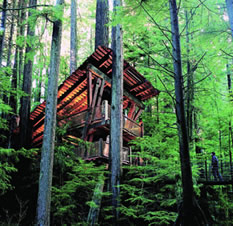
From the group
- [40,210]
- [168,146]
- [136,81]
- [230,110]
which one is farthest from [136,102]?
[40,210]

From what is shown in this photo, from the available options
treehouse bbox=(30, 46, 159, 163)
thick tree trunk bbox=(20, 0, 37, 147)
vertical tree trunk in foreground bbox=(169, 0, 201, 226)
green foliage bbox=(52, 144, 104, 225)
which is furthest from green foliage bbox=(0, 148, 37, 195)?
vertical tree trunk in foreground bbox=(169, 0, 201, 226)

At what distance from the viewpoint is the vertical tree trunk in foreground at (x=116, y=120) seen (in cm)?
973

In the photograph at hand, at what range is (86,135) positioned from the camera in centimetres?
1544

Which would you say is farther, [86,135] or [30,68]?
[86,135]

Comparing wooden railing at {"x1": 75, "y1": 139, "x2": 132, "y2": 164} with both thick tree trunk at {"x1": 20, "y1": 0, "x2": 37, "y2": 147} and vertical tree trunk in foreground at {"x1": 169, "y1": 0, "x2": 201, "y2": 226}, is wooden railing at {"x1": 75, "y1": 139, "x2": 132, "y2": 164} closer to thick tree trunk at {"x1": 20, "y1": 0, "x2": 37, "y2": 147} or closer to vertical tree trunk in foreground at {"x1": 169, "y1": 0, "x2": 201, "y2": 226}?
thick tree trunk at {"x1": 20, "y1": 0, "x2": 37, "y2": 147}

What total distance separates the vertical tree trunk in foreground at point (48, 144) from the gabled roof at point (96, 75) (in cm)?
493

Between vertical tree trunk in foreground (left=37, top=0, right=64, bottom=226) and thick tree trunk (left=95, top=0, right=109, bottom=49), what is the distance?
934cm

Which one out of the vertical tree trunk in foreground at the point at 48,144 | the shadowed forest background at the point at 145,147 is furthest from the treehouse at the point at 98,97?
the vertical tree trunk in foreground at the point at 48,144

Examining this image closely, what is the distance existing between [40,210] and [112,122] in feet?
16.0

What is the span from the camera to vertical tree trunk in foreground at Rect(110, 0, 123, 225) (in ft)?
31.9

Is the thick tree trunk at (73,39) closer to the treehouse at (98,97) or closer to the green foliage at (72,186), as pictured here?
the treehouse at (98,97)

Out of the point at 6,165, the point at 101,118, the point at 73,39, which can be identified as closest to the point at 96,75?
the point at 101,118

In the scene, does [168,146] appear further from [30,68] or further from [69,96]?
[69,96]

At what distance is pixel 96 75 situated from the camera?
1603 centimetres
